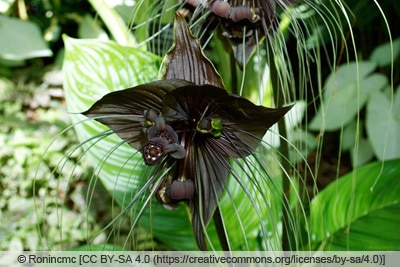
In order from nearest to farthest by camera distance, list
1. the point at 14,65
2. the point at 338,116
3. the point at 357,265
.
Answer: the point at 357,265, the point at 338,116, the point at 14,65

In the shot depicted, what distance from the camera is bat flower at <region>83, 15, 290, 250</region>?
0.51 m

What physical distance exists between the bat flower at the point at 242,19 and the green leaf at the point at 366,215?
316 millimetres

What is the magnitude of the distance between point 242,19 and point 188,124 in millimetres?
154

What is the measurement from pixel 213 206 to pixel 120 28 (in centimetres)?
72

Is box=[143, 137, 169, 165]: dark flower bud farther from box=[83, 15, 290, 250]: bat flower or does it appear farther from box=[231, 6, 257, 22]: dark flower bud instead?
box=[231, 6, 257, 22]: dark flower bud

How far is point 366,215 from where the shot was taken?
915 mm

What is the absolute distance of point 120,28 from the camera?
1183 mm

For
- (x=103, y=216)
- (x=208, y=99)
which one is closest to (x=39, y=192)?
(x=103, y=216)

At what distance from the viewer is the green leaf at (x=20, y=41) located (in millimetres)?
1624

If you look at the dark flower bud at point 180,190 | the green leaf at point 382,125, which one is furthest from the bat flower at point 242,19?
the green leaf at point 382,125

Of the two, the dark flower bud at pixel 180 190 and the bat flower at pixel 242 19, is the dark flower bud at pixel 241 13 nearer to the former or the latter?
the bat flower at pixel 242 19

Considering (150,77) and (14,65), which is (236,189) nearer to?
(150,77)

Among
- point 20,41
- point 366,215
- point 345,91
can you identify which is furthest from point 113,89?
point 20,41

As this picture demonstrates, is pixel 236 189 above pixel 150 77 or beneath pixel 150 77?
beneath
